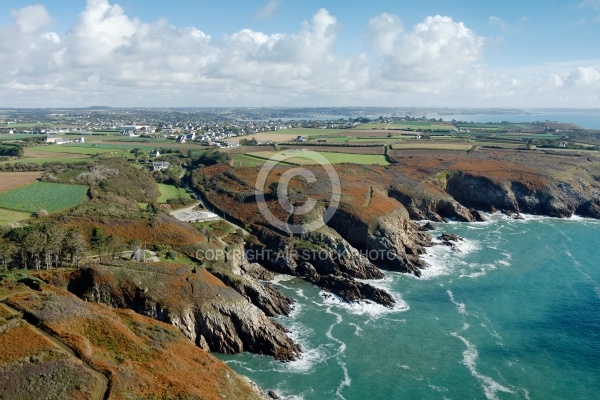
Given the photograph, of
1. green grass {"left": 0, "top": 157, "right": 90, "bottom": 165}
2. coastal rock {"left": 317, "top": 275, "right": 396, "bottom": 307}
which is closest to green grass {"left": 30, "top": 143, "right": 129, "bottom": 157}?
green grass {"left": 0, "top": 157, "right": 90, "bottom": 165}

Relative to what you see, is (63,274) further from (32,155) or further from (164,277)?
(32,155)

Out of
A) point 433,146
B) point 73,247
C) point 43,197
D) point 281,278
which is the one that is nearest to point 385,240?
point 281,278

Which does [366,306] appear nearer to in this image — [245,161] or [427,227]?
[427,227]

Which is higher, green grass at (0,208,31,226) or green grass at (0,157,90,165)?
green grass at (0,157,90,165)

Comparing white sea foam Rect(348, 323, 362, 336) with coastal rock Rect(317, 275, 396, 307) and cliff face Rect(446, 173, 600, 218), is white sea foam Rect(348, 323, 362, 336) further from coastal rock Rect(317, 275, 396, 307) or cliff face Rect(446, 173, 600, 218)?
cliff face Rect(446, 173, 600, 218)

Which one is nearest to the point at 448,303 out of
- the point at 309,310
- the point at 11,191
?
the point at 309,310
